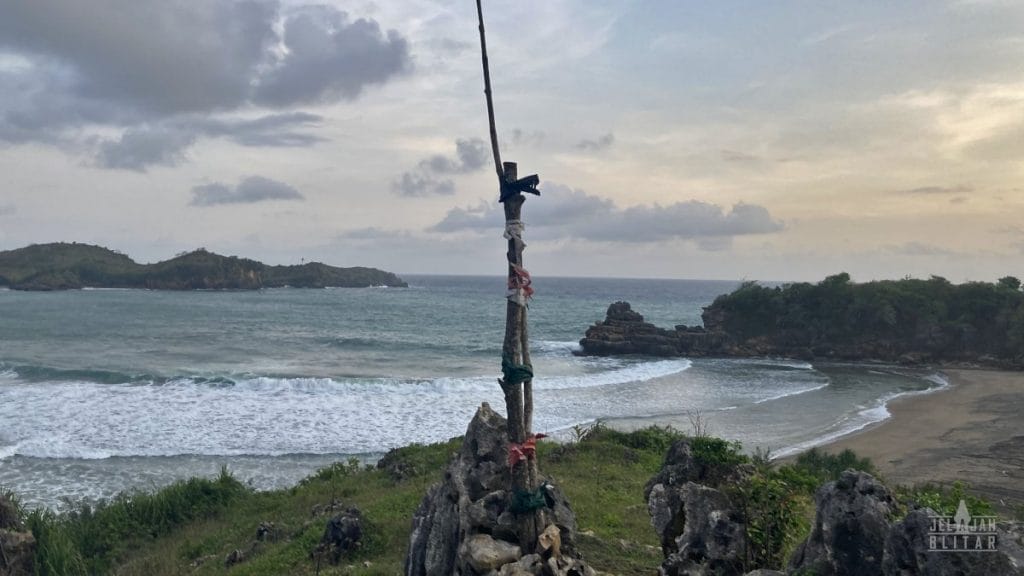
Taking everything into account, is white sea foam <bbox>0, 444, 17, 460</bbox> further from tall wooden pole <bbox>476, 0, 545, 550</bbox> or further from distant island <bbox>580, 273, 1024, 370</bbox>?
distant island <bbox>580, 273, 1024, 370</bbox>

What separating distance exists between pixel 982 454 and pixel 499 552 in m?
19.9

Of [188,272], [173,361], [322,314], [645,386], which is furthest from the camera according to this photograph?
[188,272]

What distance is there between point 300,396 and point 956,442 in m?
24.1

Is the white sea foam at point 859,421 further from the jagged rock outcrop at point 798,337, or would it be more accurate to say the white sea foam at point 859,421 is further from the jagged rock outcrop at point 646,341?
the jagged rock outcrop at point 646,341

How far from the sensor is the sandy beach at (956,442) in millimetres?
16688

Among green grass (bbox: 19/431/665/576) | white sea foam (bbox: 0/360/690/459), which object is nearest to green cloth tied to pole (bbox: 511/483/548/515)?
green grass (bbox: 19/431/665/576)

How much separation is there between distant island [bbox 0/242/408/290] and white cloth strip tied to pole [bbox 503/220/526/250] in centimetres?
12843

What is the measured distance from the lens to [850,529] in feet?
15.4

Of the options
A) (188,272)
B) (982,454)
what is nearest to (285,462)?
(982,454)

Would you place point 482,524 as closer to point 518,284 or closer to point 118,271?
point 518,284

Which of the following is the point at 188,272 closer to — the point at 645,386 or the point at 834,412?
the point at 645,386

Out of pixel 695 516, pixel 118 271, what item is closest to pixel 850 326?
pixel 695 516

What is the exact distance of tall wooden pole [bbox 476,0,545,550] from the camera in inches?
220

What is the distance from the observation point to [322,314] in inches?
2950
